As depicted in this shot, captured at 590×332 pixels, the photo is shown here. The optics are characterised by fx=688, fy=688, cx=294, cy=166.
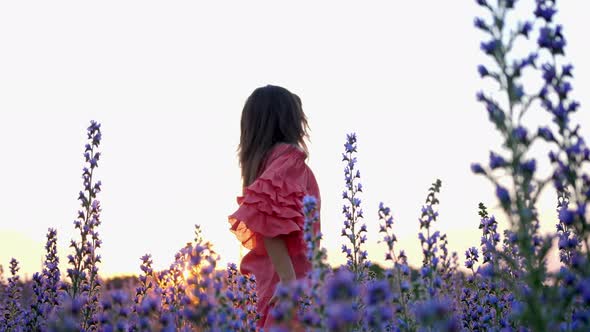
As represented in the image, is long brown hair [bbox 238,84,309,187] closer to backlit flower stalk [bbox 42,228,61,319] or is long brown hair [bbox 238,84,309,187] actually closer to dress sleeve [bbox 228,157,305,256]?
dress sleeve [bbox 228,157,305,256]

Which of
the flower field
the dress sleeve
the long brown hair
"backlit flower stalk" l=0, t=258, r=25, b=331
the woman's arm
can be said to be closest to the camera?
the flower field

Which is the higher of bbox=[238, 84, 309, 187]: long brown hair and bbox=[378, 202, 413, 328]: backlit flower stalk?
bbox=[238, 84, 309, 187]: long brown hair

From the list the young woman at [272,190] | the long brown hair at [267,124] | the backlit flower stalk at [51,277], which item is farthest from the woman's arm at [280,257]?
the backlit flower stalk at [51,277]

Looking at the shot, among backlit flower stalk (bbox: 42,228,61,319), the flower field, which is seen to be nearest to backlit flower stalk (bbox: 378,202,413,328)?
the flower field

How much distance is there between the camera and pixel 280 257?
4.32 meters

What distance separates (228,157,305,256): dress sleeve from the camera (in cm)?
438

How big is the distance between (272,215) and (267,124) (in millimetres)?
758

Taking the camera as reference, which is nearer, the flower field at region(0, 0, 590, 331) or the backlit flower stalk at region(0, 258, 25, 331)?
the flower field at region(0, 0, 590, 331)

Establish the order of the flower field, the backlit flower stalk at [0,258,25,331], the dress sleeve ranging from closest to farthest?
the flower field → the dress sleeve → the backlit flower stalk at [0,258,25,331]

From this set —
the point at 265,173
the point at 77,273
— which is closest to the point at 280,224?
the point at 265,173

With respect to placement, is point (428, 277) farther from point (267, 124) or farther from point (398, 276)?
point (267, 124)

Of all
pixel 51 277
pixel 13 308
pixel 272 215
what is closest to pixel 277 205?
pixel 272 215

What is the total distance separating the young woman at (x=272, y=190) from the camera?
4.38 meters

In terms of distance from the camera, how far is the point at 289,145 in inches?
187
